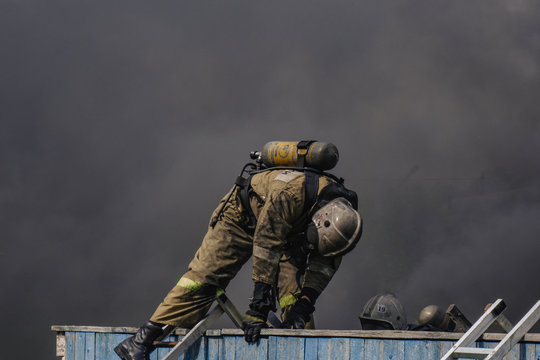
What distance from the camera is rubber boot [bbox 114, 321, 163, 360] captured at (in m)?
8.29

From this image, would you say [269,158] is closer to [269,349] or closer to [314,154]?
[314,154]

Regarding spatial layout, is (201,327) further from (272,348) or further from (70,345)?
(70,345)

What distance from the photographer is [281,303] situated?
8.98 m

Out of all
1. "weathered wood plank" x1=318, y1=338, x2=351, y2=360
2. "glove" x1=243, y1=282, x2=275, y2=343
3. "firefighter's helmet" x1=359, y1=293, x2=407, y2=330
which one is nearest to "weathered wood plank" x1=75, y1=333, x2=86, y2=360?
"glove" x1=243, y1=282, x2=275, y2=343

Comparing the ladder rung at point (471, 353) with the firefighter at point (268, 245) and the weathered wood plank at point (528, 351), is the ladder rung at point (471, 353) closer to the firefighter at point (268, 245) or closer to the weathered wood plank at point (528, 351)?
the weathered wood plank at point (528, 351)

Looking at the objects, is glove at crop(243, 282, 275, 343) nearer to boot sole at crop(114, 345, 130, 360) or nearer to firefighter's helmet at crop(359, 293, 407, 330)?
firefighter's helmet at crop(359, 293, 407, 330)

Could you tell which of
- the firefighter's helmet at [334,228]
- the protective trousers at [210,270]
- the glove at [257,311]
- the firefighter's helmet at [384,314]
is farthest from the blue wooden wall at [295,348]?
the firefighter's helmet at [384,314]

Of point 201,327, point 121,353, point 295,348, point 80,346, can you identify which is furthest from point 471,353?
point 80,346

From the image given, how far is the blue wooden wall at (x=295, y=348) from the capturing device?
21.3 ft

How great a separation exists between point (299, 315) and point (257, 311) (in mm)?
544

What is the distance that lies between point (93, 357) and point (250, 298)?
6.55ft

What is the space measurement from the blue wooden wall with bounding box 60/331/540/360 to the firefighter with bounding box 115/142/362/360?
21 cm

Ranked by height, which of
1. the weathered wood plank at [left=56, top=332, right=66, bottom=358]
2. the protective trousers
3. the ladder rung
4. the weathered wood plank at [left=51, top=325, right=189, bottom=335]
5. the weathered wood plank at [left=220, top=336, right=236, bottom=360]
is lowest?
the ladder rung

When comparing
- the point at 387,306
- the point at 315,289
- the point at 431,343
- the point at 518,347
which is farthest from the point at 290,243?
the point at 518,347
